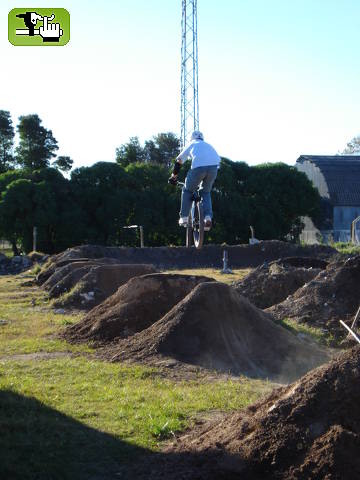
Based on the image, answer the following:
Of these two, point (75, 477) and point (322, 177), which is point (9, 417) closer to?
point (75, 477)

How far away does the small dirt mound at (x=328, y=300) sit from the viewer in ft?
41.0

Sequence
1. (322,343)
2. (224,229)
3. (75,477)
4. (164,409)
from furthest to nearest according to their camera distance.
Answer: (224,229) < (322,343) < (164,409) < (75,477)

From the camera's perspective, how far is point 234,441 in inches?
217

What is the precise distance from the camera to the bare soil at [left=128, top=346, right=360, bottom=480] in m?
4.95

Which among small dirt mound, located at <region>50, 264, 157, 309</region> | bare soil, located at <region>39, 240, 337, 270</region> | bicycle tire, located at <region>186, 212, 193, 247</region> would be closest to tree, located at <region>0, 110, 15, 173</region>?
bare soil, located at <region>39, 240, 337, 270</region>

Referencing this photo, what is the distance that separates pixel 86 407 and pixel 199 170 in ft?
16.9

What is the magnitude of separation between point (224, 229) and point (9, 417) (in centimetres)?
3933

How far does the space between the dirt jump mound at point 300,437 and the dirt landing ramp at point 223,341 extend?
3852mm

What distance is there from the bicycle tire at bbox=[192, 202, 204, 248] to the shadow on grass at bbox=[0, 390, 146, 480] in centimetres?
563

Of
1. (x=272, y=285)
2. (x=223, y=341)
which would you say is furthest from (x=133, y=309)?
(x=272, y=285)

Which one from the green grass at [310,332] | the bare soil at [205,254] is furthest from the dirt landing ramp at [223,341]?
the bare soil at [205,254]

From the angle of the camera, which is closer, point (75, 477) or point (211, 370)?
point (75, 477)

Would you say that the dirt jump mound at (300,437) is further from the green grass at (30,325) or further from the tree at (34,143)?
the tree at (34,143)

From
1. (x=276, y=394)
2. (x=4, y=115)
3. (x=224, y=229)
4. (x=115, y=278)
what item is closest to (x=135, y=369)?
(x=276, y=394)
